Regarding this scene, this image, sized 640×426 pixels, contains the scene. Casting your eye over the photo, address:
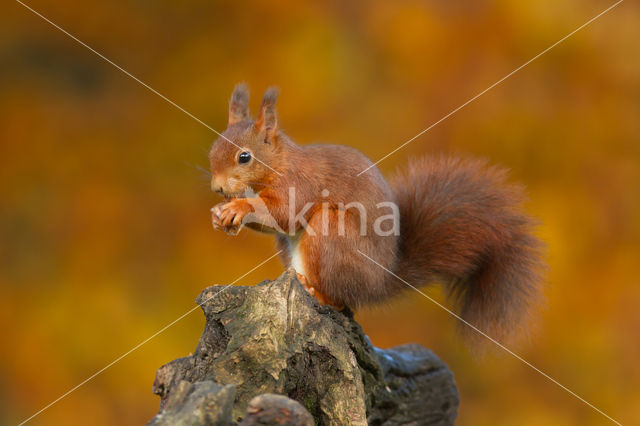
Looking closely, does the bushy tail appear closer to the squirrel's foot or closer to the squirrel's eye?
the squirrel's foot

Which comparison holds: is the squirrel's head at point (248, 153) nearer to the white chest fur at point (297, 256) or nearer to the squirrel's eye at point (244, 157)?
the squirrel's eye at point (244, 157)

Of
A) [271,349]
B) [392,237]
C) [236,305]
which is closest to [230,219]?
[236,305]

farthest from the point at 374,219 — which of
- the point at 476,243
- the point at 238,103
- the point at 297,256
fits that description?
the point at 238,103

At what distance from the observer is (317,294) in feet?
5.26

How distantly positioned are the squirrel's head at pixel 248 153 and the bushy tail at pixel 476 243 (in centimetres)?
41

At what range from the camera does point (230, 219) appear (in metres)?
1.45

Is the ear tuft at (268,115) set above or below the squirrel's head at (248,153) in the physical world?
above

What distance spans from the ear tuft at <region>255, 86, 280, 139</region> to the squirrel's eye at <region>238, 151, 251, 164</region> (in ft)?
0.24

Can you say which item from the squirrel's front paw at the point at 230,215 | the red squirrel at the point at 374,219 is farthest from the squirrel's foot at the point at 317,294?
the squirrel's front paw at the point at 230,215

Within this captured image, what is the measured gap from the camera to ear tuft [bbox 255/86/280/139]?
156 centimetres

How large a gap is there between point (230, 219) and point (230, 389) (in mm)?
495

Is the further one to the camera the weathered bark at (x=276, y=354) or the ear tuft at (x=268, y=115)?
the ear tuft at (x=268, y=115)

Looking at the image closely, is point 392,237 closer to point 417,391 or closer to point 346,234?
point 346,234

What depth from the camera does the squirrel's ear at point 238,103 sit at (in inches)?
66.1
